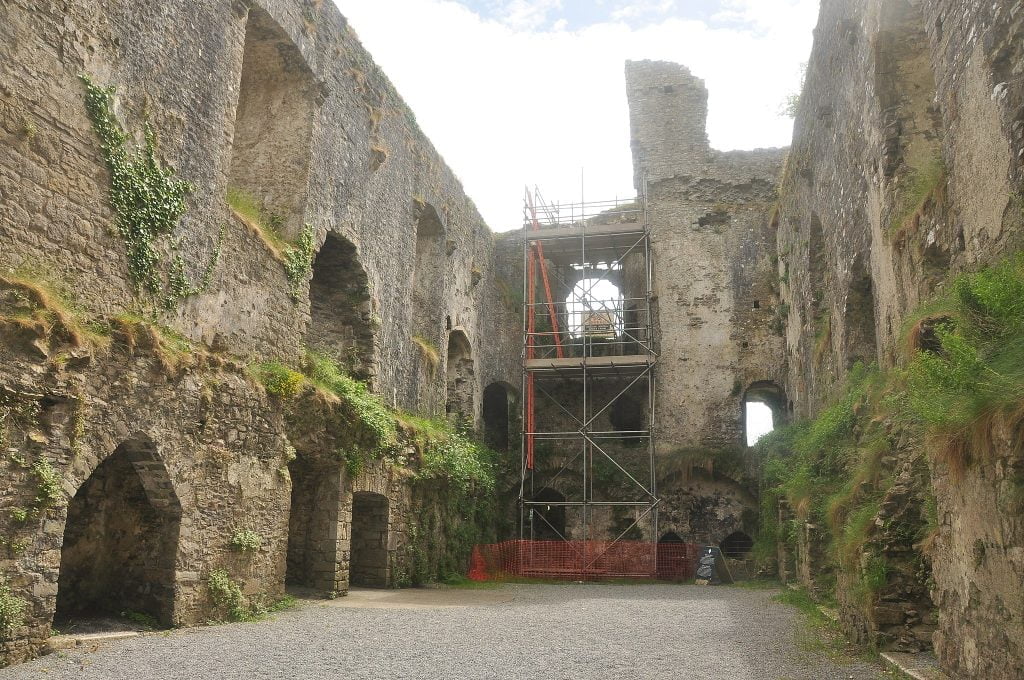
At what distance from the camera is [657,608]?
986 centimetres

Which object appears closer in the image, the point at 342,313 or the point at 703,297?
the point at 342,313

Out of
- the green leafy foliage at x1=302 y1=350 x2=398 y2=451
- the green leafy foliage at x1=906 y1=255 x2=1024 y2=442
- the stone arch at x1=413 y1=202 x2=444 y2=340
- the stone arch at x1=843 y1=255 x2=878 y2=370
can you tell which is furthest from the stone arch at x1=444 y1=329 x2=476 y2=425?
the green leafy foliage at x1=906 y1=255 x2=1024 y2=442

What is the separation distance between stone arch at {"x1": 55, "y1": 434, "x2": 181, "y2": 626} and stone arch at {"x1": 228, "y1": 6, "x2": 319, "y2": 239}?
4.06m

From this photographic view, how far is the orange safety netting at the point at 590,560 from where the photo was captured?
1550cm

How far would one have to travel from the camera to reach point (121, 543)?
7.72 metres

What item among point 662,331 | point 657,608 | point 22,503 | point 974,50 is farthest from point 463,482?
point 974,50

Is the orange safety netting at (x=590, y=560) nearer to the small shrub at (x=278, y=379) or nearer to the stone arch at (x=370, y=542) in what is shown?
the stone arch at (x=370, y=542)

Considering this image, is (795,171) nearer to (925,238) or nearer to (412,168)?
(412,168)

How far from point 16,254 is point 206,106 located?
3.01 metres

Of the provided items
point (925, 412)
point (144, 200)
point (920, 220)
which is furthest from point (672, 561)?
point (925, 412)

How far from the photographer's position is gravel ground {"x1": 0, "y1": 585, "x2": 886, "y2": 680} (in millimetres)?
5617

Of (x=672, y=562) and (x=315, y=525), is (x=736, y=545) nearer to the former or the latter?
(x=672, y=562)

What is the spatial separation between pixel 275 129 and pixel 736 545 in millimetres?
12397

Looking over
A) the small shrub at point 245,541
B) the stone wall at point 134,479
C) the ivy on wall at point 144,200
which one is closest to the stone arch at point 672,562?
the stone wall at point 134,479
